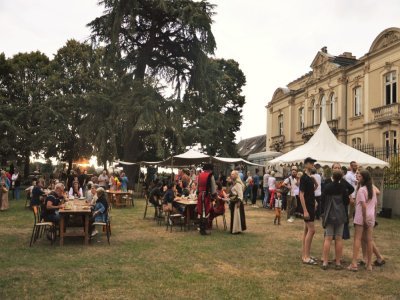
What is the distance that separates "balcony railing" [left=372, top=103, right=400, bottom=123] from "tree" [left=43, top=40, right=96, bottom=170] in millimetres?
18664

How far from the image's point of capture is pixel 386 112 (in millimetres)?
25859

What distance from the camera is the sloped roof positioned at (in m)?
51.2

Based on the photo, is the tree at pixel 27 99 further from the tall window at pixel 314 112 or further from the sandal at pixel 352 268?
the sandal at pixel 352 268

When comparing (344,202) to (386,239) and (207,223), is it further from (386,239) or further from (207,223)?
(207,223)

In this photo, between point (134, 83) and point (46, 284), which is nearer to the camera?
point (46, 284)

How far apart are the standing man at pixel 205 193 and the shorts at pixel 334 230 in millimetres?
4464

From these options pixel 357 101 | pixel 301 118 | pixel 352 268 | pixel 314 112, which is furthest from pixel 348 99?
pixel 352 268

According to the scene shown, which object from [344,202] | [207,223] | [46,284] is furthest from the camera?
[207,223]

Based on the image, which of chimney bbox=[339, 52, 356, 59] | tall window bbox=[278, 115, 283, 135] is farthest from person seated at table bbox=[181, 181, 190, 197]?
tall window bbox=[278, 115, 283, 135]

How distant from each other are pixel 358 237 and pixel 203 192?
15.9ft

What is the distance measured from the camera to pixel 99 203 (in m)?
9.98

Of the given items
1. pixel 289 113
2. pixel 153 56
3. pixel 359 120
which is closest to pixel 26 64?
pixel 153 56

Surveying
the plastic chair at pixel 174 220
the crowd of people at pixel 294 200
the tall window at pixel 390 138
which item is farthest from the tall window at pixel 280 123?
the plastic chair at pixel 174 220

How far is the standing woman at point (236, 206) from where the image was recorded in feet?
37.3
